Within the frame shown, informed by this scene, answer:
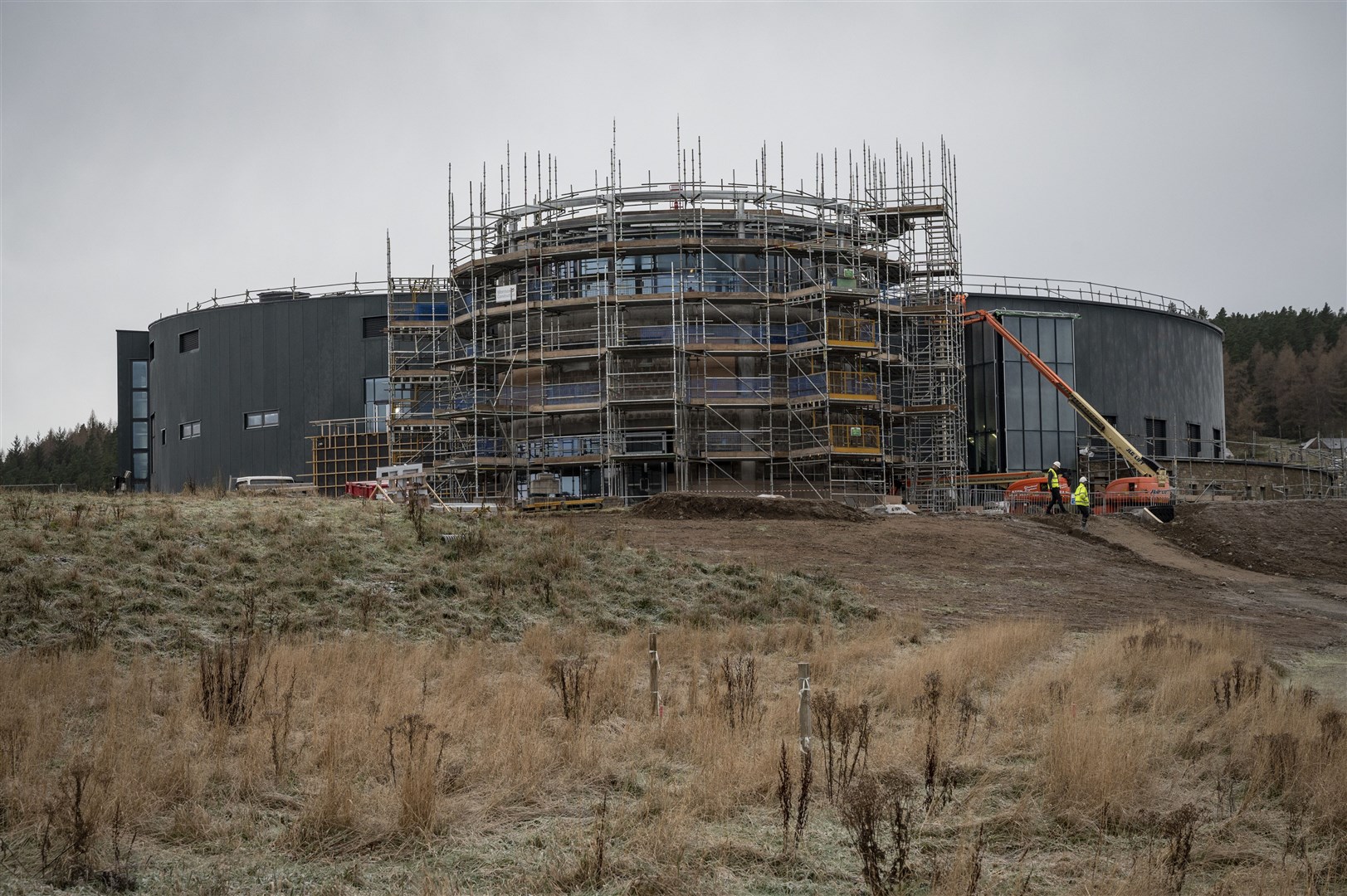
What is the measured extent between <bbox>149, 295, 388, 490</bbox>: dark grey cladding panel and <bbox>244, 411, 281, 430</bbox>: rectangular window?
207 mm

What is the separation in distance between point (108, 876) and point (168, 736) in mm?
3858

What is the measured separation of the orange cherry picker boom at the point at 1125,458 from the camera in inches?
1774

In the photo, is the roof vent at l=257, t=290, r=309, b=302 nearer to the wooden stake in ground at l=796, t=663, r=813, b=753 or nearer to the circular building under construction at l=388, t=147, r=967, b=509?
the circular building under construction at l=388, t=147, r=967, b=509

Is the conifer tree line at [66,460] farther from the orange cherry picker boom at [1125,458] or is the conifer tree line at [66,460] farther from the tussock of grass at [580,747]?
the tussock of grass at [580,747]

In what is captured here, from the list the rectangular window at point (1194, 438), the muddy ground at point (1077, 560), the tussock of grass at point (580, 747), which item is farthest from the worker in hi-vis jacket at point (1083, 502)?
the rectangular window at point (1194, 438)

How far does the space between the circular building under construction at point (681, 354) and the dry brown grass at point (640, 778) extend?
3354 cm

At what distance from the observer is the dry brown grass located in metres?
8.55

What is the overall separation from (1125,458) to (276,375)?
40.0m

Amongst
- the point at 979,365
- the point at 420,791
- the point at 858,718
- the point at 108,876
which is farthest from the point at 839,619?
the point at 979,365

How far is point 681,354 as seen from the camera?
49.5 metres

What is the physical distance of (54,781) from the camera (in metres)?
10.2

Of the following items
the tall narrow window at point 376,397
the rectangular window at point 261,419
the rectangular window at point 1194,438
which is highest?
the tall narrow window at point 376,397

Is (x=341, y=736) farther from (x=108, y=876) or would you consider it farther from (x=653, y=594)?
(x=653, y=594)

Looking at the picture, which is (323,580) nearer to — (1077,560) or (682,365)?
(1077,560)
